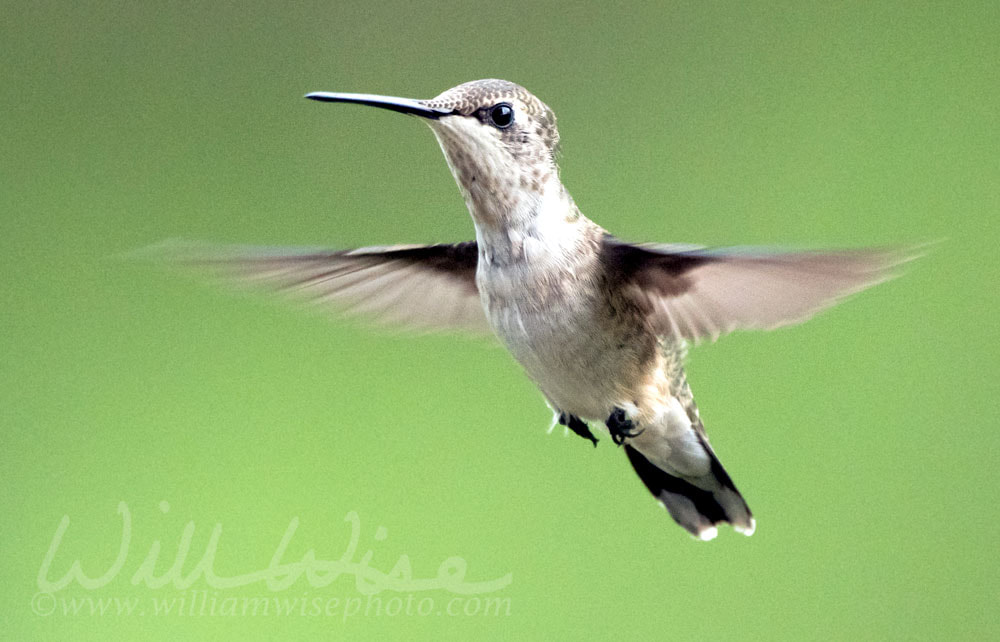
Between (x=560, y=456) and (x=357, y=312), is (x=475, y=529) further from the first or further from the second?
(x=357, y=312)

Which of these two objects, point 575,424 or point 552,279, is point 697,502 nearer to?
point 575,424

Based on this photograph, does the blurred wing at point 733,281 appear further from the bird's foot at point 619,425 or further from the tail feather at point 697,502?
the tail feather at point 697,502

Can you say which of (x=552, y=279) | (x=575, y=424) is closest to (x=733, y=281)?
(x=552, y=279)

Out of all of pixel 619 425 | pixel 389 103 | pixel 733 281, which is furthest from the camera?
pixel 619 425

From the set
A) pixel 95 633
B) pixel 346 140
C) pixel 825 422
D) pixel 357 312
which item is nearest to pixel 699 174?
pixel 825 422

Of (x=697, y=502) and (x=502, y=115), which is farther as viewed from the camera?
(x=697, y=502)

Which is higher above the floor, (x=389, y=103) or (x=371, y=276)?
(x=371, y=276)

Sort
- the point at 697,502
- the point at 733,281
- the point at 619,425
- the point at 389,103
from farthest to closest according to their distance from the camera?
the point at 697,502 < the point at 619,425 < the point at 733,281 < the point at 389,103
